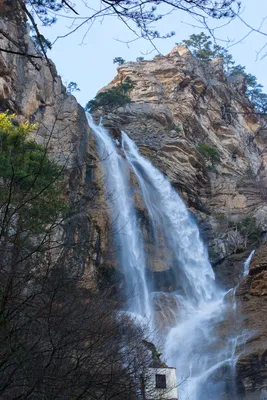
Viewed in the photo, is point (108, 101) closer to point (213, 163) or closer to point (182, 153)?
point (182, 153)

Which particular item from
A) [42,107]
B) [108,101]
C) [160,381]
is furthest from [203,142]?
[160,381]

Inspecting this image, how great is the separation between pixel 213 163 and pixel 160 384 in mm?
27004

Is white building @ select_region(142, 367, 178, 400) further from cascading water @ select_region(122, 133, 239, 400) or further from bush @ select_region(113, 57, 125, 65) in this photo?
bush @ select_region(113, 57, 125, 65)

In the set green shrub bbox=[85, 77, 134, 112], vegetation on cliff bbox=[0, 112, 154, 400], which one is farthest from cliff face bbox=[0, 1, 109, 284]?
green shrub bbox=[85, 77, 134, 112]

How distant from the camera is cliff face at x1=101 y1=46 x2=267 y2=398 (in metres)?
20.3

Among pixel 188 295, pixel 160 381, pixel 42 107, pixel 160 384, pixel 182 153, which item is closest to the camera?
pixel 160 384

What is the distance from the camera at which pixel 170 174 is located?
102ft

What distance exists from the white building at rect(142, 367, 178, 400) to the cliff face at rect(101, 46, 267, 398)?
407 centimetres

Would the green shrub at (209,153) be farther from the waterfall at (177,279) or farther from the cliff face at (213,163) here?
the waterfall at (177,279)

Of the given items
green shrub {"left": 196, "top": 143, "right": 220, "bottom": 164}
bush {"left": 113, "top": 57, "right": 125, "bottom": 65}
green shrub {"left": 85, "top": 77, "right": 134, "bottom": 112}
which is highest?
bush {"left": 113, "top": 57, "right": 125, "bottom": 65}

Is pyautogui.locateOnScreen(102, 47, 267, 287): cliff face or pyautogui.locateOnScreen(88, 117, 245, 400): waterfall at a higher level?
pyautogui.locateOnScreen(102, 47, 267, 287): cliff face

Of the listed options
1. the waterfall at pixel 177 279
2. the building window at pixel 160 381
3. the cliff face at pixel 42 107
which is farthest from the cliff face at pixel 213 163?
the building window at pixel 160 381

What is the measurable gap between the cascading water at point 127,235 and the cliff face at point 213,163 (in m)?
0.75

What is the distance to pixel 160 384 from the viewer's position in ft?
40.7
